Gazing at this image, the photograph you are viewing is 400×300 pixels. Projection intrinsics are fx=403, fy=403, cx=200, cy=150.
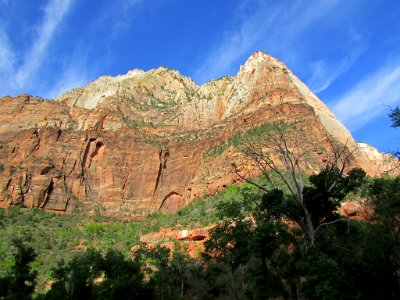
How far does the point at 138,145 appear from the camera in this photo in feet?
272

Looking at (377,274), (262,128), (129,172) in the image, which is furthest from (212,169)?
(377,274)

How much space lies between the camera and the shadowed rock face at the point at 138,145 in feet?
233

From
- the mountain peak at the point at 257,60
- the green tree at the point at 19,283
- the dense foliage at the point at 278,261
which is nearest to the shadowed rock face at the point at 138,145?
the mountain peak at the point at 257,60

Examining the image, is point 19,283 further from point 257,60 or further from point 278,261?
point 257,60

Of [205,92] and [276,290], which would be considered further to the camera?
[205,92]

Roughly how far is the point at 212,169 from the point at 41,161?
32.5 metres

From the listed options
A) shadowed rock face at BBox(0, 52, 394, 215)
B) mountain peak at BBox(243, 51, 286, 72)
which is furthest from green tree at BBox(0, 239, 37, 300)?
mountain peak at BBox(243, 51, 286, 72)

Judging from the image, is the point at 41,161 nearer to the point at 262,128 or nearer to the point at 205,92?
the point at 262,128

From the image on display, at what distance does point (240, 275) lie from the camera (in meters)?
35.9

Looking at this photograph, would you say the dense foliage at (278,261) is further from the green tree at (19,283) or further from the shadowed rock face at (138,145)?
the shadowed rock face at (138,145)

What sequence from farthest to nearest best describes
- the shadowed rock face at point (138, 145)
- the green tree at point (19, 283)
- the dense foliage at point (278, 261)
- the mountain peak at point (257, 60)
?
the mountain peak at point (257, 60) → the shadowed rock face at point (138, 145) → the green tree at point (19, 283) → the dense foliage at point (278, 261)

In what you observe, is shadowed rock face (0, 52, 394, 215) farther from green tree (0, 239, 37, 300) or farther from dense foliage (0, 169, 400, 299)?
green tree (0, 239, 37, 300)

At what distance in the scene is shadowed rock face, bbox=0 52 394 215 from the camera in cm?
7113

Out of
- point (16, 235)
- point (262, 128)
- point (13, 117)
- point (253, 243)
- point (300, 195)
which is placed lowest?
point (253, 243)
